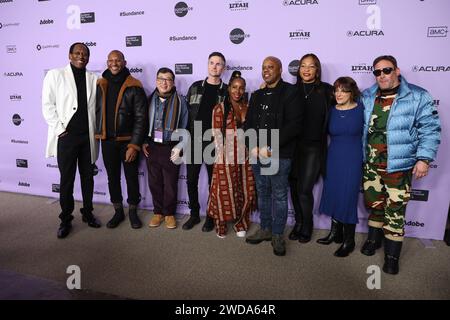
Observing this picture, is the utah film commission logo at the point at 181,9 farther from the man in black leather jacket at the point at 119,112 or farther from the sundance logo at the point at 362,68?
the sundance logo at the point at 362,68

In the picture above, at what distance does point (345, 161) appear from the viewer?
2383 millimetres

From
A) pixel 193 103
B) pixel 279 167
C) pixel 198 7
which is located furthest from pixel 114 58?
pixel 279 167

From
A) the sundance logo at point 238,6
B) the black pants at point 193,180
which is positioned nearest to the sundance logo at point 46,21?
the sundance logo at point 238,6

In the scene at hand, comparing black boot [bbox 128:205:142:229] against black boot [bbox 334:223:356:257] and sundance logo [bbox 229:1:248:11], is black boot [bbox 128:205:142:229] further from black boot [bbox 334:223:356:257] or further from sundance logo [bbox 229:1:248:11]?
sundance logo [bbox 229:1:248:11]

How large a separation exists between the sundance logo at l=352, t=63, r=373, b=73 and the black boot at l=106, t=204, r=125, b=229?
8.30 ft

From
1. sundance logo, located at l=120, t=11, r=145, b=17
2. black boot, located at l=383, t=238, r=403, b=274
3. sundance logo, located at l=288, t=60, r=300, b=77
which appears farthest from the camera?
sundance logo, located at l=120, t=11, r=145, b=17

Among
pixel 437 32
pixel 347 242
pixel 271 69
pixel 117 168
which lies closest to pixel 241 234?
pixel 347 242

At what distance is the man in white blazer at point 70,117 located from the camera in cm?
264

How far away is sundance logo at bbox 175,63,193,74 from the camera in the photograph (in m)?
3.09

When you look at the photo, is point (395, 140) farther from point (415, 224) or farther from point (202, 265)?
point (202, 265)

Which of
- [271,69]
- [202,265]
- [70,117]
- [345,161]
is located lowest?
[202,265]

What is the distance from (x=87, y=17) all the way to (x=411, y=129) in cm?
330

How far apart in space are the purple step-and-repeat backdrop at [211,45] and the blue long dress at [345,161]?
1.62 ft

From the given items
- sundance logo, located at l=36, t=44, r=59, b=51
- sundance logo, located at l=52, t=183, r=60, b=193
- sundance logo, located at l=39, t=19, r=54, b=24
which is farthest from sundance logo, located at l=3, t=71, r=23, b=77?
sundance logo, located at l=52, t=183, r=60, b=193
